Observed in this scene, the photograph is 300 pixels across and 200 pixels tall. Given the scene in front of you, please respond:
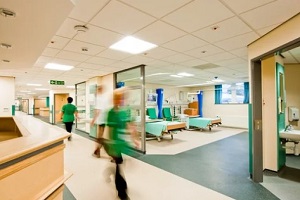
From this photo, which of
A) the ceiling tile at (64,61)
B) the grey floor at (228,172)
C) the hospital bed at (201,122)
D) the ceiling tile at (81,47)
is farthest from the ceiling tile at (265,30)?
the hospital bed at (201,122)

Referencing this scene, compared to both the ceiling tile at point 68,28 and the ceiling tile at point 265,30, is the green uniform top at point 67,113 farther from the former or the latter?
the ceiling tile at point 265,30

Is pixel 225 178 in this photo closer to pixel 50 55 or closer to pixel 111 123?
pixel 111 123

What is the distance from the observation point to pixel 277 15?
2.42 m

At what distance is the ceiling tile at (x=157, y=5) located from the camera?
207 cm

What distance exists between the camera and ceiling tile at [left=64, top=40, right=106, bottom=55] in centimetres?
342

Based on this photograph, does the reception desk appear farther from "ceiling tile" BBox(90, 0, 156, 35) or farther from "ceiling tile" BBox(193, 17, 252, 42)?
"ceiling tile" BBox(193, 17, 252, 42)

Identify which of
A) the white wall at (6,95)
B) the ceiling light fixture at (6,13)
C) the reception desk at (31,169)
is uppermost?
the ceiling light fixture at (6,13)

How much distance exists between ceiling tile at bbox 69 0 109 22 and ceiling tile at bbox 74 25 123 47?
0.29 m

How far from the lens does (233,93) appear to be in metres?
10.7

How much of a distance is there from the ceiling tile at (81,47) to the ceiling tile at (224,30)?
199 centimetres

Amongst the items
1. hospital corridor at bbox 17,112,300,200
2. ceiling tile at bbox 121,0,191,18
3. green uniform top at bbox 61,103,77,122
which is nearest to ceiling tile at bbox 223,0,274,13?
ceiling tile at bbox 121,0,191,18

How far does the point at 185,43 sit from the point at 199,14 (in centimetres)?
113

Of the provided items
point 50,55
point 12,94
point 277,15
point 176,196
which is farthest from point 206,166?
point 12,94

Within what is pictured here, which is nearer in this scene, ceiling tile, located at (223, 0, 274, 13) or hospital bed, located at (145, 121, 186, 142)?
ceiling tile, located at (223, 0, 274, 13)
